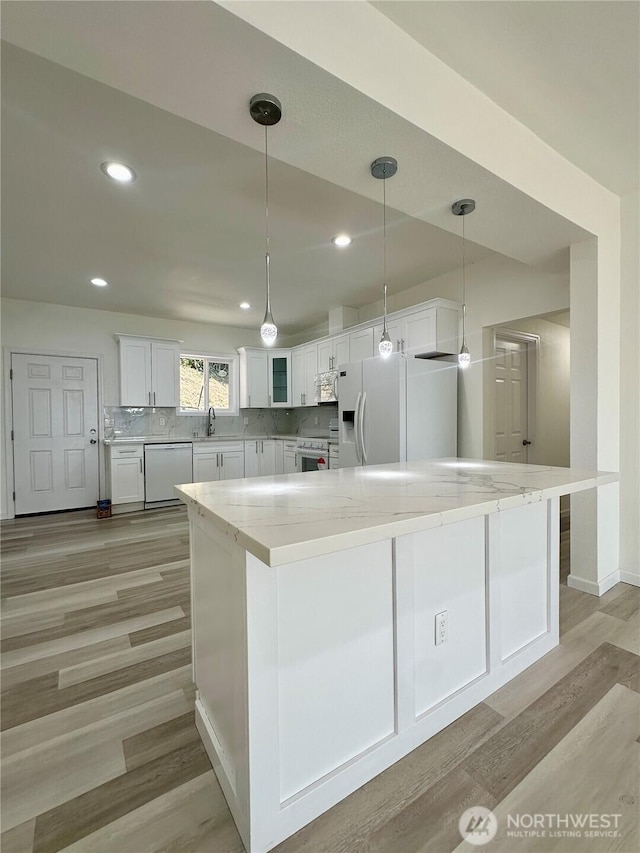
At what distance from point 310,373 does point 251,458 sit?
1.59 metres

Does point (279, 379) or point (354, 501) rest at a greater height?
point (279, 379)

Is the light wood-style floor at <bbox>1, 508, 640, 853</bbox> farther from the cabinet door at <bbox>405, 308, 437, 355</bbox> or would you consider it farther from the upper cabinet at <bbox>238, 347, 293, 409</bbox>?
the upper cabinet at <bbox>238, 347, 293, 409</bbox>

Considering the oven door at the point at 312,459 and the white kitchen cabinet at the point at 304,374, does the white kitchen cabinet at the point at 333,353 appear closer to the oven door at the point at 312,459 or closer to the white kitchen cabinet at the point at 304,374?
the white kitchen cabinet at the point at 304,374

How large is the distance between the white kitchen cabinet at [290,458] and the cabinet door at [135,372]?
2030mm

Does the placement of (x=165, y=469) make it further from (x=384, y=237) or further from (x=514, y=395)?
(x=514, y=395)

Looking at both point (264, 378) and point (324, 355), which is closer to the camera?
point (324, 355)

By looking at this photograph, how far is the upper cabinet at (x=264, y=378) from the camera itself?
609cm

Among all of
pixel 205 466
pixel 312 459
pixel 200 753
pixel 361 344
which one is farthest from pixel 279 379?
pixel 200 753

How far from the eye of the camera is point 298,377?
593cm

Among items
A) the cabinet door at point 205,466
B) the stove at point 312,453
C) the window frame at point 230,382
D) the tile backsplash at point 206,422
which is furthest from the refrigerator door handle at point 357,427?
the window frame at point 230,382

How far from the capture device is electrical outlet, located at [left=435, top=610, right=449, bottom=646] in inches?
58.8

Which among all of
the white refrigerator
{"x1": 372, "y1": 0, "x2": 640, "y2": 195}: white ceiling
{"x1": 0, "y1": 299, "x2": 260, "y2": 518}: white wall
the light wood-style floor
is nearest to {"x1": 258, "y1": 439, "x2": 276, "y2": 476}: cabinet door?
{"x1": 0, "y1": 299, "x2": 260, "y2": 518}: white wall

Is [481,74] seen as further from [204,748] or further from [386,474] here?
[204,748]

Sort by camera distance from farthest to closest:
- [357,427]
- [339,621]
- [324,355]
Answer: [324,355], [357,427], [339,621]
